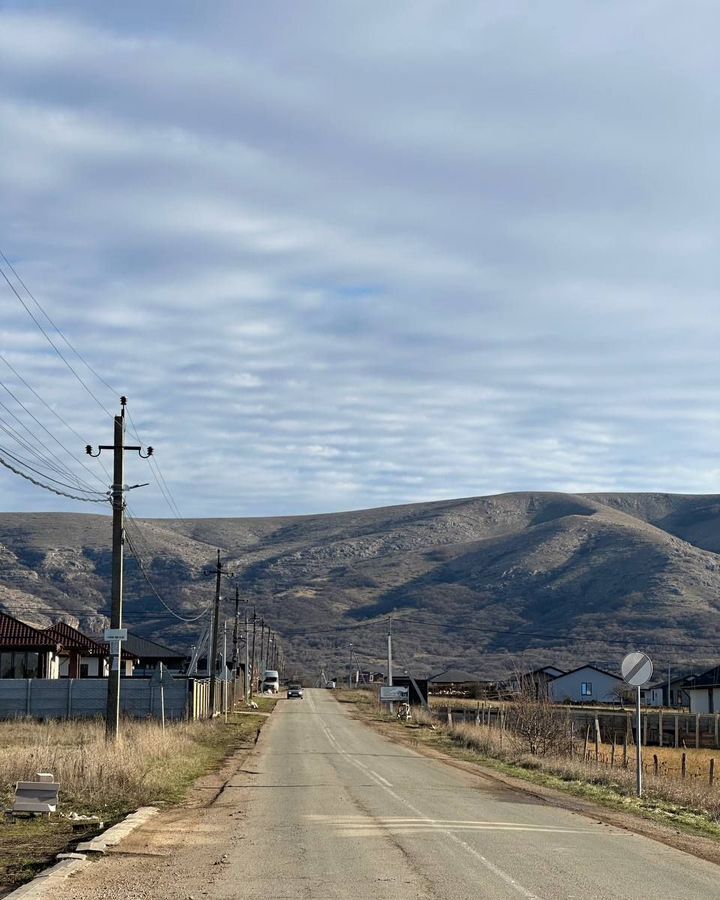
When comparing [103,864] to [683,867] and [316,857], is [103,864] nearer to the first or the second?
[316,857]

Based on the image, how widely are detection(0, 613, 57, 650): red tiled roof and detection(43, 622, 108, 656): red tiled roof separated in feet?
2.53

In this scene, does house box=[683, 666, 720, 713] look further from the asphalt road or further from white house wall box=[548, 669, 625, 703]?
the asphalt road

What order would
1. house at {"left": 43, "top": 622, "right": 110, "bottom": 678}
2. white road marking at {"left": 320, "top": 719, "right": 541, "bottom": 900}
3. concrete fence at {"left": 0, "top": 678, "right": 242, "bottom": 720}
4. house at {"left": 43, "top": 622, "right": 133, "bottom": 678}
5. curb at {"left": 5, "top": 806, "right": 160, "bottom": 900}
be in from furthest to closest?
1. house at {"left": 43, "top": 622, "right": 133, "bottom": 678}
2. house at {"left": 43, "top": 622, "right": 110, "bottom": 678}
3. concrete fence at {"left": 0, "top": 678, "right": 242, "bottom": 720}
4. white road marking at {"left": 320, "top": 719, "right": 541, "bottom": 900}
5. curb at {"left": 5, "top": 806, "right": 160, "bottom": 900}

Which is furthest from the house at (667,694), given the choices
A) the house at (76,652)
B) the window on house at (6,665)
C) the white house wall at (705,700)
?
the window on house at (6,665)

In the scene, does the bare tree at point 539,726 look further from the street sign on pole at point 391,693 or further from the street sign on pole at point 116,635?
the street sign on pole at point 391,693

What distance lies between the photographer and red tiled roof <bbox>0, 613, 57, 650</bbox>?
56000 mm

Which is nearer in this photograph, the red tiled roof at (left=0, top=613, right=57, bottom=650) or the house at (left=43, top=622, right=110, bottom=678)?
the red tiled roof at (left=0, top=613, right=57, bottom=650)

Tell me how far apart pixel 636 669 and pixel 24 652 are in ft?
137

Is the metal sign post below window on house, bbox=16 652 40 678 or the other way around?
the other way around

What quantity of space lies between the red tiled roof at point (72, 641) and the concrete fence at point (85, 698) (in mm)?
13331

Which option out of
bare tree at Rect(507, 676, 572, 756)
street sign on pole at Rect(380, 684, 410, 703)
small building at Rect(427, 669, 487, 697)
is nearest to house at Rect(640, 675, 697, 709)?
small building at Rect(427, 669, 487, 697)

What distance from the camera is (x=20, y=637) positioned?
185 feet

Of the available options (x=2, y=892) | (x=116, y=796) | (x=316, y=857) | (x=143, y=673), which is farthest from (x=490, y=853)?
(x=143, y=673)

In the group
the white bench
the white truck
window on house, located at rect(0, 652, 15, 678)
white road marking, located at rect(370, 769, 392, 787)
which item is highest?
the white bench
